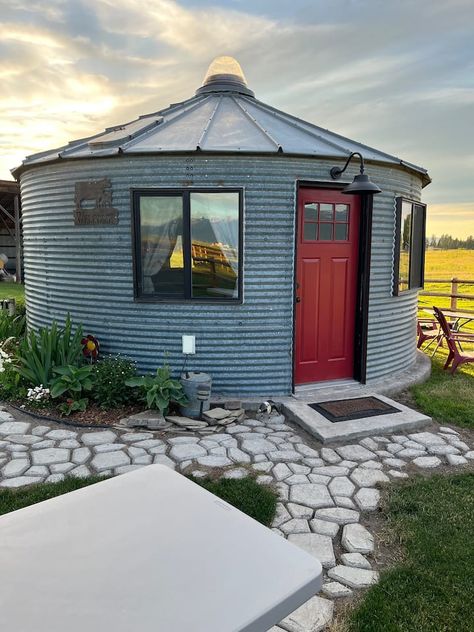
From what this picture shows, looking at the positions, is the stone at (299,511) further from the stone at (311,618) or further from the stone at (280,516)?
the stone at (311,618)

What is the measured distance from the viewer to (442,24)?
6.87m

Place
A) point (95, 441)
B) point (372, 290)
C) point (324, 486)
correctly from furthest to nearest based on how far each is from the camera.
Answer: point (372, 290)
point (95, 441)
point (324, 486)

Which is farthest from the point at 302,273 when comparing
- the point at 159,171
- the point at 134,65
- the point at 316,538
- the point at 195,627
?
the point at 195,627

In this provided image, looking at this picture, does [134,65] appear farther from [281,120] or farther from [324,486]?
[324,486]

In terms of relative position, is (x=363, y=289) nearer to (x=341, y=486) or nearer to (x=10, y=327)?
(x=341, y=486)

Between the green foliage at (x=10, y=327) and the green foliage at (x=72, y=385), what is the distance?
2.70 meters

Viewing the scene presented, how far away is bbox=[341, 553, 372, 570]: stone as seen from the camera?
8.90ft

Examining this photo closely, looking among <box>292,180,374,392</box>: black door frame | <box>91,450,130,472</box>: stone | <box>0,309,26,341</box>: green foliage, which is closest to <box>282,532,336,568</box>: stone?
<box>91,450,130,472</box>: stone

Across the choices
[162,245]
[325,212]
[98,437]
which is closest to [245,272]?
[162,245]

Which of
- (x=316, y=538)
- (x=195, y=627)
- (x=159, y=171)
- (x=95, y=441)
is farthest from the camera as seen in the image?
(x=159, y=171)

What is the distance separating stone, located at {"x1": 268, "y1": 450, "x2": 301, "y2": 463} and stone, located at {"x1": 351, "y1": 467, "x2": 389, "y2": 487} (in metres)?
0.51

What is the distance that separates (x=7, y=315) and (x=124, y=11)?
15.9 ft

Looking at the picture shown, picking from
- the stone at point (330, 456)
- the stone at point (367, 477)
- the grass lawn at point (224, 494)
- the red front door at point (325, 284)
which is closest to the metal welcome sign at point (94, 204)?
the red front door at point (325, 284)

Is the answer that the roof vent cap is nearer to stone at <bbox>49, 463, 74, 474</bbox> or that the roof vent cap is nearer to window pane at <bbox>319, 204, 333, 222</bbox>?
window pane at <bbox>319, 204, 333, 222</bbox>
